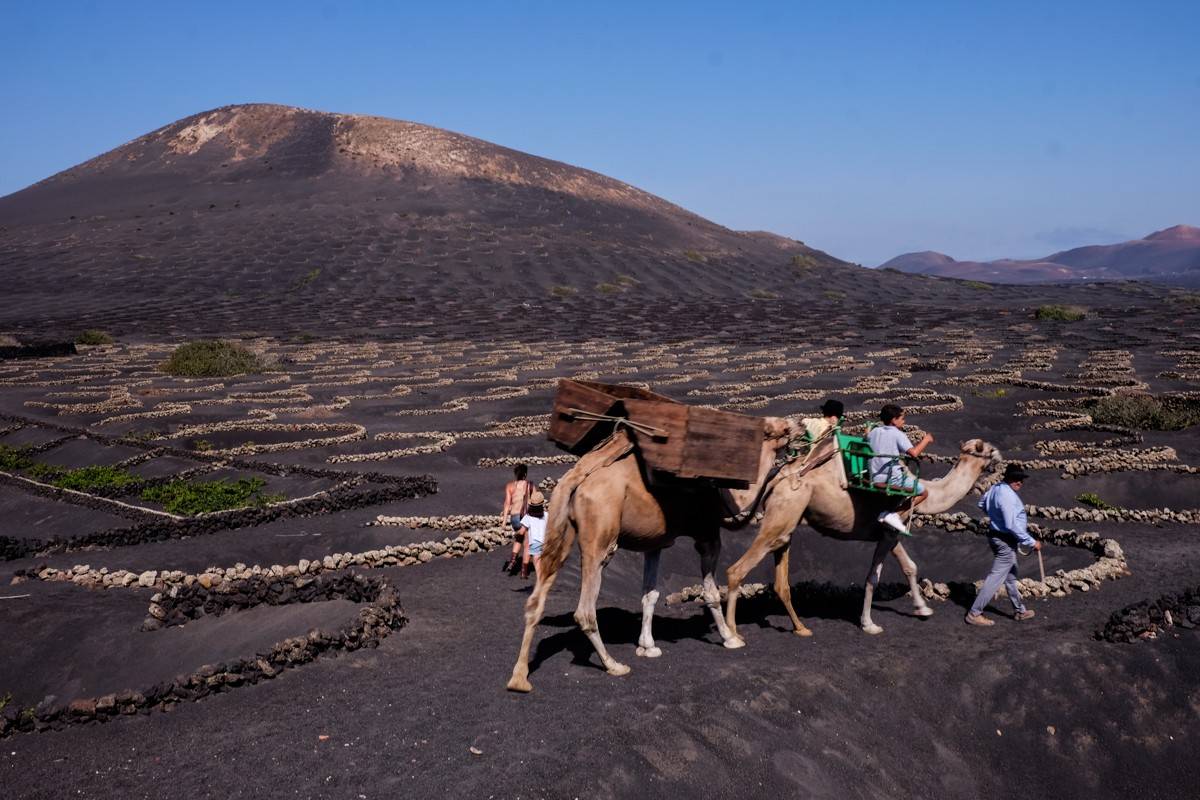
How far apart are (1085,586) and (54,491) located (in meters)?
26.0

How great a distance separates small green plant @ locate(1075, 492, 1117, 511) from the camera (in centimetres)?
2155

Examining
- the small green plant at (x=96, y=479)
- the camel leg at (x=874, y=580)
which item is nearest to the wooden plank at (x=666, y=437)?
the camel leg at (x=874, y=580)

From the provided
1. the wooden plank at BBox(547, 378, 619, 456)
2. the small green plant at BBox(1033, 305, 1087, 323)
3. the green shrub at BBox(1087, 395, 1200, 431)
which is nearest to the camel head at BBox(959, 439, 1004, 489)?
the wooden plank at BBox(547, 378, 619, 456)

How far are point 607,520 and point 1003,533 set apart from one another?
643 cm

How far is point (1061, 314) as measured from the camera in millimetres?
78062

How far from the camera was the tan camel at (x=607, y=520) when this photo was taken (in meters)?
10.7

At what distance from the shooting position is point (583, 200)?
493 ft

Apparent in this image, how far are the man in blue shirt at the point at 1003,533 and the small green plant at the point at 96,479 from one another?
23.0m

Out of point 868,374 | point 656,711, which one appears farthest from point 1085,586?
point 868,374

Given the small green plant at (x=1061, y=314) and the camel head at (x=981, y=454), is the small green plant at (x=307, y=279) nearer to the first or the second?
the small green plant at (x=1061, y=314)

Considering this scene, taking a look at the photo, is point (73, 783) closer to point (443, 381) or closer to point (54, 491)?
point (54, 491)

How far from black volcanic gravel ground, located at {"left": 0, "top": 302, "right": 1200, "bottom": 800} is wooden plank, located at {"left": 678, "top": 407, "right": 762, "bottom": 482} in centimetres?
260

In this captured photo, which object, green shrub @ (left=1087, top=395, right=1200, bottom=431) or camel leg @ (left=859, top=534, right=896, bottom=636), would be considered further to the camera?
Answer: green shrub @ (left=1087, top=395, right=1200, bottom=431)

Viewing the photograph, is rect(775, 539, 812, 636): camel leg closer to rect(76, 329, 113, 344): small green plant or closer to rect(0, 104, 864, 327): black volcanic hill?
rect(76, 329, 113, 344): small green plant
